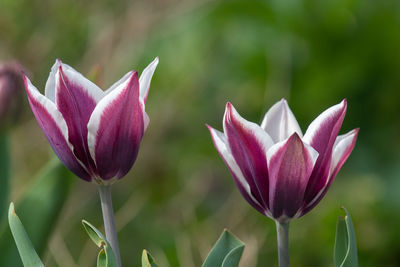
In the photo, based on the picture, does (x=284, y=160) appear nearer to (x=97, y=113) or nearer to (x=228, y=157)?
(x=228, y=157)

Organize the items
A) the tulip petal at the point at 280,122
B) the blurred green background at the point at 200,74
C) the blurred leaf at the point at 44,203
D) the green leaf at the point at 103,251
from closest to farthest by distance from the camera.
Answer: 1. the green leaf at the point at 103,251
2. the tulip petal at the point at 280,122
3. the blurred leaf at the point at 44,203
4. the blurred green background at the point at 200,74

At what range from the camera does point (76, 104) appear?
1.82 ft

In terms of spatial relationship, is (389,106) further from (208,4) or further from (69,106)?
(69,106)

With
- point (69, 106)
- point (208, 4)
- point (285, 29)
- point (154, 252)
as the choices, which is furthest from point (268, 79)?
point (69, 106)

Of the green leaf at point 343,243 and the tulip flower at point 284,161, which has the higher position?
the tulip flower at point 284,161

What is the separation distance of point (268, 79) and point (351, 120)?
0.28 metres

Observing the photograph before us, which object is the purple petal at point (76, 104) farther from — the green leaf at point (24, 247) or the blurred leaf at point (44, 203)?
the blurred leaf at point (44, 203)

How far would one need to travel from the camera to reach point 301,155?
0.52 metres

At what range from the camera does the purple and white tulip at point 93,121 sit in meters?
0.53

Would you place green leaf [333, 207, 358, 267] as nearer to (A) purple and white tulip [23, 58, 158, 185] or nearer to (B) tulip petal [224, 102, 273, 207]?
(B) tulip petal [224, 102, 273, 207]

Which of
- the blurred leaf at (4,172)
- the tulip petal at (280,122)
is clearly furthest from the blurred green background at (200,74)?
the tulip petal at (280,122)

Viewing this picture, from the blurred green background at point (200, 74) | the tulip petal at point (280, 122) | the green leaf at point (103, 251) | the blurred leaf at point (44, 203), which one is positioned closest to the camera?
the green leaf at point (103, 251)

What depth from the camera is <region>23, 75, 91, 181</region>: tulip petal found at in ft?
1.75

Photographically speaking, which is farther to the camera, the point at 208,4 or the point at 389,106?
the point at 208,4
